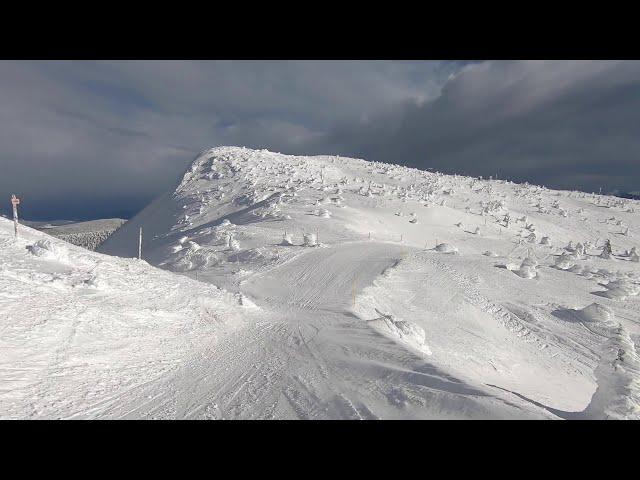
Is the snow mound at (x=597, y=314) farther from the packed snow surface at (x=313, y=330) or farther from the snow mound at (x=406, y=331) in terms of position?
the snow mound at (x=406, y=331)

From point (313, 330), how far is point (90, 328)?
826 centimetres

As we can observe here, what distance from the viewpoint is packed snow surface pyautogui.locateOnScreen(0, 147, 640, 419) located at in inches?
357

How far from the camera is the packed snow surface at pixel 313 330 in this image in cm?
907

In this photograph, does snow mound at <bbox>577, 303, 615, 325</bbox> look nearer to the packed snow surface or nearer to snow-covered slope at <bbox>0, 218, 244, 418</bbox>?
the packed snow surface

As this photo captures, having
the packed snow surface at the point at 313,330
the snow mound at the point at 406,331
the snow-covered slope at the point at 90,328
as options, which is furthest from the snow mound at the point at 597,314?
the snow-covered slope at the point at 90,328

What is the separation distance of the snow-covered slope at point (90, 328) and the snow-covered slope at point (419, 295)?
2979 millimetres

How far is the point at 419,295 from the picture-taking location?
2484 cm

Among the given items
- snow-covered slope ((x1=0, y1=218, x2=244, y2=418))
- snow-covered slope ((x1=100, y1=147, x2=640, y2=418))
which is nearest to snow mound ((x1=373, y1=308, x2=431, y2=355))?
snow-covered slope ((x1=100, y1=147, x2=640, y2=418))

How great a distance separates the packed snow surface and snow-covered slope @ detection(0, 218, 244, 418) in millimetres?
63
